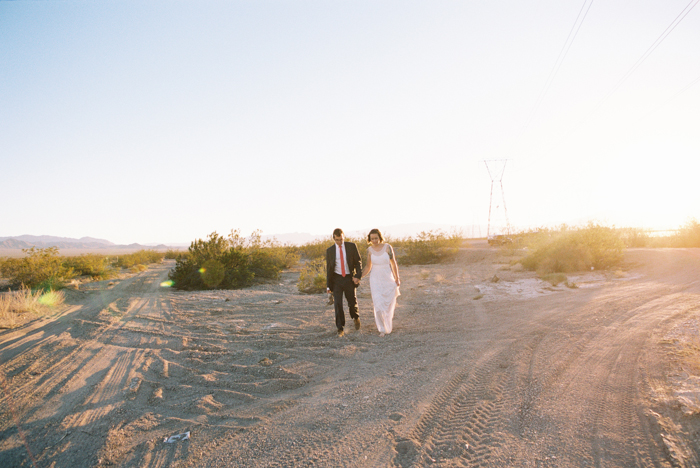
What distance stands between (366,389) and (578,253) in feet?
40.5

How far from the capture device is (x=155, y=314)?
9.09 m

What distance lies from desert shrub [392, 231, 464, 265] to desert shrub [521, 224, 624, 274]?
25.1 feet

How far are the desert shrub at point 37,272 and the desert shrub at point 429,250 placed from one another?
16.2 m

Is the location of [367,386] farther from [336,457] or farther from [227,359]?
[227,359]

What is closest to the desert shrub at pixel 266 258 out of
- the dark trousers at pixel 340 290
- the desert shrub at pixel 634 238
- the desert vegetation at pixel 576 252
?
the dark trousers at pixel 340 290

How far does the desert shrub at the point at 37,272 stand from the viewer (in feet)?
40.0

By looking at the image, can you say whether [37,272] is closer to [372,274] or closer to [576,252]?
[372,274]

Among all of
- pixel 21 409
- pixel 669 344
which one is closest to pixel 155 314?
pixel 21 409

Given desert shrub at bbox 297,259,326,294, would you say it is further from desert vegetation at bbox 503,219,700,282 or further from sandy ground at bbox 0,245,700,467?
desert vegetation at bbox 503,219,700,282

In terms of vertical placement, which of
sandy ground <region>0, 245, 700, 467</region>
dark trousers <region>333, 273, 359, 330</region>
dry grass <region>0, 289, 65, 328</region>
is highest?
dark trousers <region>333, 273, 359, 330</region>

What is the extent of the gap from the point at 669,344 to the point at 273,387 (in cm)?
544

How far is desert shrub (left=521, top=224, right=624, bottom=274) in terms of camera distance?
13.4 metres

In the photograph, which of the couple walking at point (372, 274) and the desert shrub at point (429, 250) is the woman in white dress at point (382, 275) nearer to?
the couple walking at point (372, 274)

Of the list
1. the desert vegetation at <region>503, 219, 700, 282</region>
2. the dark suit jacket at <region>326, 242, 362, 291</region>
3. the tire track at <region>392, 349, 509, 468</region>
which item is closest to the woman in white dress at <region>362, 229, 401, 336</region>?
the dark suit jacket at <region>326, 242, 362, 291</region>
